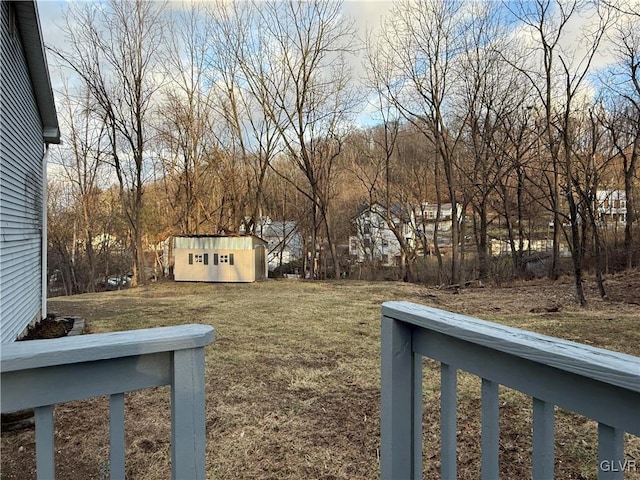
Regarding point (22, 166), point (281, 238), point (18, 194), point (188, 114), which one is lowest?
point (281, 238)

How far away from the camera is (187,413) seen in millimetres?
817

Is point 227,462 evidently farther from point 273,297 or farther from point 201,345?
point 273,297

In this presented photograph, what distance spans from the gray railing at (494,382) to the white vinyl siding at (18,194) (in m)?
4.58

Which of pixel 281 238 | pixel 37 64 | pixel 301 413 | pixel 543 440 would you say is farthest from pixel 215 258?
pixel 543 440

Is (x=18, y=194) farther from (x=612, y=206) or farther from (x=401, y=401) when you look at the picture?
(x=612, y=206)

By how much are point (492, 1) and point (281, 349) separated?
10.4 metres

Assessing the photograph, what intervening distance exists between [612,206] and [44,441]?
564 inches

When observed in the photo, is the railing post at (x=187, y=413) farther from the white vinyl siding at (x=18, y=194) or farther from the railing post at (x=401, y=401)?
the white vinyl siding at (x=18, y=194)

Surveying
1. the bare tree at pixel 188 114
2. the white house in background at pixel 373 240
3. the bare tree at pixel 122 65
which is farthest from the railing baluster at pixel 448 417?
the white house in background at pixel 373 240

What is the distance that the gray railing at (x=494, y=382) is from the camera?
61 cm

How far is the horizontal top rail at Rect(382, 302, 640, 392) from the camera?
583 mm

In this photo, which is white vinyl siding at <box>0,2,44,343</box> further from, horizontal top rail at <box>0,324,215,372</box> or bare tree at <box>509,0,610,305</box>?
bare tree at <box>509,0,610,305</box>

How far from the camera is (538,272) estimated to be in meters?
12.1

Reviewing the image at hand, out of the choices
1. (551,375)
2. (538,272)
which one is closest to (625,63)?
(538,272)
